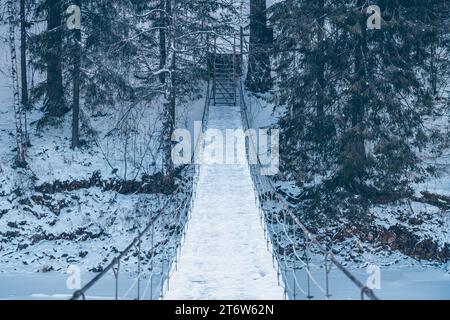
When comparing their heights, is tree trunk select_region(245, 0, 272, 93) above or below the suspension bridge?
above

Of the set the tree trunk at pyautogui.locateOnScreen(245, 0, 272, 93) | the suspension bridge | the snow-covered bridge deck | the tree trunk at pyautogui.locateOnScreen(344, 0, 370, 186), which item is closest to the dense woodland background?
the tree trunk at pyautogui.locateOnScreen(344, 0, 370, 186)

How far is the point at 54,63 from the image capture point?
21.0 metres

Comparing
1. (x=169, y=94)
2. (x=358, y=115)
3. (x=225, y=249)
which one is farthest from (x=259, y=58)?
(x=225, y=249)

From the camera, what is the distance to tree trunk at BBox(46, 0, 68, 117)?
66.4 feet

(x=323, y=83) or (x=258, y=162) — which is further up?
(x=323, y=83)

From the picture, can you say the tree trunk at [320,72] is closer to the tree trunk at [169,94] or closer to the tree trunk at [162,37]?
the tree trunk at [169,94]

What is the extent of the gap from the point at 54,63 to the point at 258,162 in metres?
7.95

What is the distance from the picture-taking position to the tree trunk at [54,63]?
20250 millimetres

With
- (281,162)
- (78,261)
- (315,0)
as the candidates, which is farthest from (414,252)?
(78,261)

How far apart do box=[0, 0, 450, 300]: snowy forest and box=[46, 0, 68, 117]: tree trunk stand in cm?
5

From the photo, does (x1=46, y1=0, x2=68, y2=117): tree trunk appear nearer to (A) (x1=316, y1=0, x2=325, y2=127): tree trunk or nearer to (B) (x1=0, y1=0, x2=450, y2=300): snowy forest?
(B) (x1=0, y1=0, x2=450, y2=300): snowy forest

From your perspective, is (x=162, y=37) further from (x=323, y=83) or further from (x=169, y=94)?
(x=323, y=83)

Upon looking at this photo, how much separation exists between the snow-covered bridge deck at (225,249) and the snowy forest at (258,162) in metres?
0.10

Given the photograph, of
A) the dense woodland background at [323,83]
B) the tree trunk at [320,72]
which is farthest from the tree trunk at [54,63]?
the tree trunk at [320,72]
